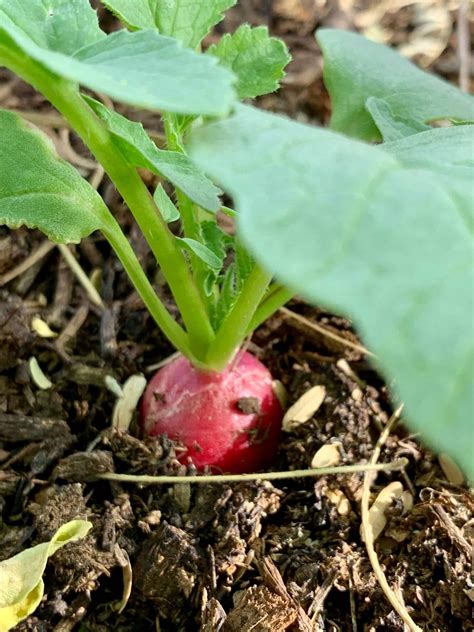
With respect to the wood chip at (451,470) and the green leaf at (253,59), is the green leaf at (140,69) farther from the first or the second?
the wood chip at (451,470)

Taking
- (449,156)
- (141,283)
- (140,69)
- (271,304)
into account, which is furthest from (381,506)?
(140,69)

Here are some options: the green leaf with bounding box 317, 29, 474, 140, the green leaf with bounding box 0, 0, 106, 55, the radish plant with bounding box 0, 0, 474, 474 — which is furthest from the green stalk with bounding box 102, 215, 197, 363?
the green leaf with bounding box 317, 29, 474, 140

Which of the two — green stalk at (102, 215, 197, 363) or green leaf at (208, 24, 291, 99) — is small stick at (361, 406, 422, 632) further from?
green leaf at (208, 24, 291, 99)

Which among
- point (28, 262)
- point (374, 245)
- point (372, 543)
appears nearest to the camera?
point (374, 245)

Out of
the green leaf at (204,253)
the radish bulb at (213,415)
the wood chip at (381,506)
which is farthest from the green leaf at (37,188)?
the wood chip at (381,506)

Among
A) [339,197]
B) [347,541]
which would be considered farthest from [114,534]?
[339,197]

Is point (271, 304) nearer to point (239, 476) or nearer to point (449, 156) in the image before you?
point (239, 476)
